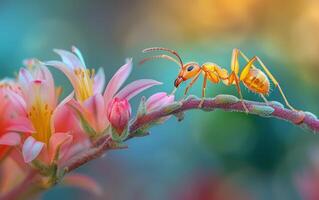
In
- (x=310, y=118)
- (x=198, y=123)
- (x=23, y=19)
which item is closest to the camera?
(x=310, y=118)

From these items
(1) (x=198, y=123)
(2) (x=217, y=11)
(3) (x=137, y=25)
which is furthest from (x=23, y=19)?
(1) (x=198, y=123)

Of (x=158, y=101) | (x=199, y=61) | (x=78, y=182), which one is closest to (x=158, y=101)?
(x=158, y=101)

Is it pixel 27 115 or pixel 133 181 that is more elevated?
pixel 27 115

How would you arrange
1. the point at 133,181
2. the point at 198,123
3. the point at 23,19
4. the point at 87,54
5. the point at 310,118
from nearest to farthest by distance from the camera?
the point at 310,118 < the point at 133,181 < the point at 198,123 < the point at 87,54 < the point at 23,19

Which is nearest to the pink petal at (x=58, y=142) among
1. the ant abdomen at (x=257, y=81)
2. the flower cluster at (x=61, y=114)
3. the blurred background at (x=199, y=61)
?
the flower cluster at (x=61, y=114)

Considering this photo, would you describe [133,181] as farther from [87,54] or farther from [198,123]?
[87,54]

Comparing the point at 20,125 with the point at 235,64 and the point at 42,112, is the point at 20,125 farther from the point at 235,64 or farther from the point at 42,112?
the point at 235,64

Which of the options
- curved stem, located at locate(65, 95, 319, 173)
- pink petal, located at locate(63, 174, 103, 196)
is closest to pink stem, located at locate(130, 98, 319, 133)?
curved stem, located at locate(65, 95, 319, 173)

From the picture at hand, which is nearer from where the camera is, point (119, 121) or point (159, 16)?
point (119, 121)
